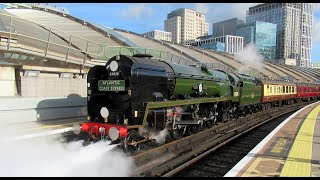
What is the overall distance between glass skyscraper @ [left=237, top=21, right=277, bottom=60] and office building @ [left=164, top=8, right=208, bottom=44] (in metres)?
59.2

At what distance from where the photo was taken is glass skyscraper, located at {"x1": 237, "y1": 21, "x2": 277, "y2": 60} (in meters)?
85.2

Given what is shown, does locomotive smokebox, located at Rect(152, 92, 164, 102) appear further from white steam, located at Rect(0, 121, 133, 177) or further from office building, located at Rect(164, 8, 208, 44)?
office building, located at Rect(164, 8, 208, 44)

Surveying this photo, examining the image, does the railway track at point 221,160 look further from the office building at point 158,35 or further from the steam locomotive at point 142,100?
the office building at point 158,35

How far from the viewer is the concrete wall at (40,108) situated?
527 inches

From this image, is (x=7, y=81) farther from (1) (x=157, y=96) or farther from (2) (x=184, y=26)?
(2) (x=184, y=26)

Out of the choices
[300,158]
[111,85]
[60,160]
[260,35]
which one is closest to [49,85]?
[111,85]

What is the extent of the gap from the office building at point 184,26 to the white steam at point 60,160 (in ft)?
488

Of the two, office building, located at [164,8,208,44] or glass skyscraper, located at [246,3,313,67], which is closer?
glass skyscraper, located at [246,3,313,67]

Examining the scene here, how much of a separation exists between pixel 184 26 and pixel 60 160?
6190 inches

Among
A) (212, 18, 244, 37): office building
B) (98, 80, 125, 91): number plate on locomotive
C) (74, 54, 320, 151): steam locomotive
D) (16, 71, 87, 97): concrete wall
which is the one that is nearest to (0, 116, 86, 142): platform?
(16, 71, 87, 97): concrete wall

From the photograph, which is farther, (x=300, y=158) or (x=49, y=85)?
(x=49, y=85)

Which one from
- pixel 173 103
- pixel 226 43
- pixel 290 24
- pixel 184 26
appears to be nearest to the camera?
pixel 173 103

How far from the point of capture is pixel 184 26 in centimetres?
16188

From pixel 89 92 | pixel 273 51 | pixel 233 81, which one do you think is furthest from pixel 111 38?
pixel 273 51
